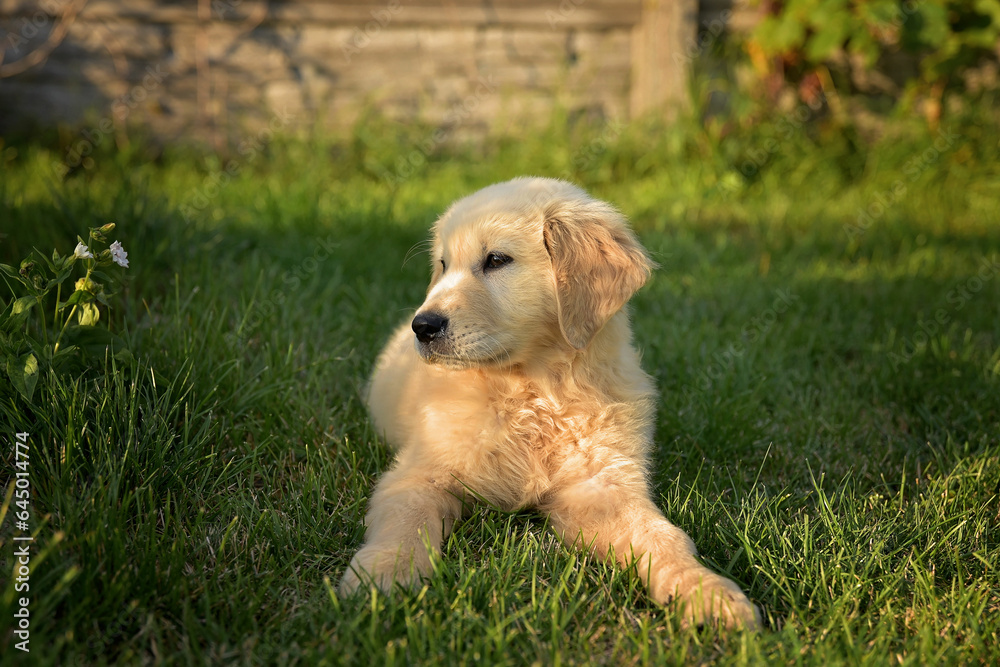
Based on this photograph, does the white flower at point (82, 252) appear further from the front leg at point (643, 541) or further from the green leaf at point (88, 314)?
the front leg at point (643, 541)

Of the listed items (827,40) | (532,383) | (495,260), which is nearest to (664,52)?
(827,40)

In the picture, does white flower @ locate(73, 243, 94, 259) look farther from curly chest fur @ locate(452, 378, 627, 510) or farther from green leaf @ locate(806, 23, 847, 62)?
green leaf @ locate(806, 23, 847, 62)

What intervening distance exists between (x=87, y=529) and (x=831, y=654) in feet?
5.18

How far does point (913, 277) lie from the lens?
3920 mm

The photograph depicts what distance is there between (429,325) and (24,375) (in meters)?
1.00

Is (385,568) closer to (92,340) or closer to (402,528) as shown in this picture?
(402,528)

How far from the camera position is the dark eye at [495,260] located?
6.89 ft

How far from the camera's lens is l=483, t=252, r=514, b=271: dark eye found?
6.89 ft

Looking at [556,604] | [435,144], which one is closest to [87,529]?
[556,604]

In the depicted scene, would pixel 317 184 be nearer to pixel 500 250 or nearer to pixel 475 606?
pixel 500 250

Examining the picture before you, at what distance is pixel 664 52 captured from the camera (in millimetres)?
5996

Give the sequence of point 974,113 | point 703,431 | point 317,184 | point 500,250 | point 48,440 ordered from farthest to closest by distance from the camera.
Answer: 1. point 974,113
2. point 317,184
3. point 703,431
4. point 500,250
5. point 48,440

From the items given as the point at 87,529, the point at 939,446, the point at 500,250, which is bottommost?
the point at 939,446

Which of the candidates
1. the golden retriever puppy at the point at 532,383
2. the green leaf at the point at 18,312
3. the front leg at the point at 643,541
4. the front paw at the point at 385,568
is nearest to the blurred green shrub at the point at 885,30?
the golden retriever puppy at the point at 532,383
